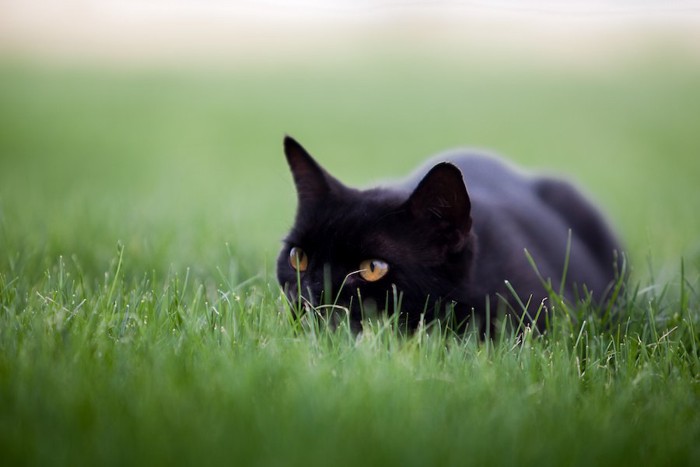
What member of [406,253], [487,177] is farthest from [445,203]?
[487,177]

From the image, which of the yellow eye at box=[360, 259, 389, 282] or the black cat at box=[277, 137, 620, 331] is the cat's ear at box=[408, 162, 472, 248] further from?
the yellow eye at box=[360, 259, 389, 282]

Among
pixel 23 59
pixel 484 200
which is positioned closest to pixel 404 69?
pixel 23 59

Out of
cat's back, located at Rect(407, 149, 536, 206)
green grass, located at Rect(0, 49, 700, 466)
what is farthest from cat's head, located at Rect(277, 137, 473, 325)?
cat's back, located at Rect(407, 149, 536, 206)

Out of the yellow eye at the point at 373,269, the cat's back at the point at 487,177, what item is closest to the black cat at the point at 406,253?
the yellow eye at the point at 373,269

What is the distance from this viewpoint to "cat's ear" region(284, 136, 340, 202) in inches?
98.8

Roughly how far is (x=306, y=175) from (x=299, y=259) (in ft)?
1.07

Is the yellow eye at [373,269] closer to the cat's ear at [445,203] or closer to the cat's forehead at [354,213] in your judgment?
the cat's forehead at [354,213]

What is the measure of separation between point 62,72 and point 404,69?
6193mm

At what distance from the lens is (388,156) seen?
8164 millimetres

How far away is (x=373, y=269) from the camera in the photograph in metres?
2.29

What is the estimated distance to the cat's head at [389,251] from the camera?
2.26 m

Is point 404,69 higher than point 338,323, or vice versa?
point 404,69

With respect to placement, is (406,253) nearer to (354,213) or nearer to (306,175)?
(354,213)

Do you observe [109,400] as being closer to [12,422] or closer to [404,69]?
[12,422]
